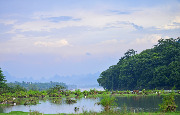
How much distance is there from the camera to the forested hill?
189 feet

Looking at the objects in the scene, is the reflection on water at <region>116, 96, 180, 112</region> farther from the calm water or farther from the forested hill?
the forested hill

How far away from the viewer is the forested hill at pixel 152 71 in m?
57.5

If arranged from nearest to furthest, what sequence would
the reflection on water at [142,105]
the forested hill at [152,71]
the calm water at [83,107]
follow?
1. the reflection on water at [142,105]
2. the calm water at [83,107]
3. the forested hill at [152,71]

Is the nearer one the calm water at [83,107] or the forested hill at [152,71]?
the calm water at [83,107]

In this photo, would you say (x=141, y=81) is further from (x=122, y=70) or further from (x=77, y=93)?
(x=77, y=93)

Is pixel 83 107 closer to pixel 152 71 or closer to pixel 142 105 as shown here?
pixel 142 105

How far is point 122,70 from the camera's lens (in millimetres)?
69938

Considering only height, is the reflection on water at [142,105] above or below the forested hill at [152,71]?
below

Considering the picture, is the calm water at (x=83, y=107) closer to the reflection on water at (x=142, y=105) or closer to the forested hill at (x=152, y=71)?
the reflection on water at (x=142, y=105)

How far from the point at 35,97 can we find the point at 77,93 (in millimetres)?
6698

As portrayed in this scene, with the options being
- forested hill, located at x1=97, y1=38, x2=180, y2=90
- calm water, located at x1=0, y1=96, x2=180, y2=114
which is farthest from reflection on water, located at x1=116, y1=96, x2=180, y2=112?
forested hill, located at x1=97, y1=38, x2=180, y2=90

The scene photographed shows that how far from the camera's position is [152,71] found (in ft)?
204

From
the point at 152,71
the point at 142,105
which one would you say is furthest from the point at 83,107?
the point at 152,71

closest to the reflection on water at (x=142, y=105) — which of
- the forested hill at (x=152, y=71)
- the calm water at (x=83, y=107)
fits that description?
the calm water at (x=83, y=107)
